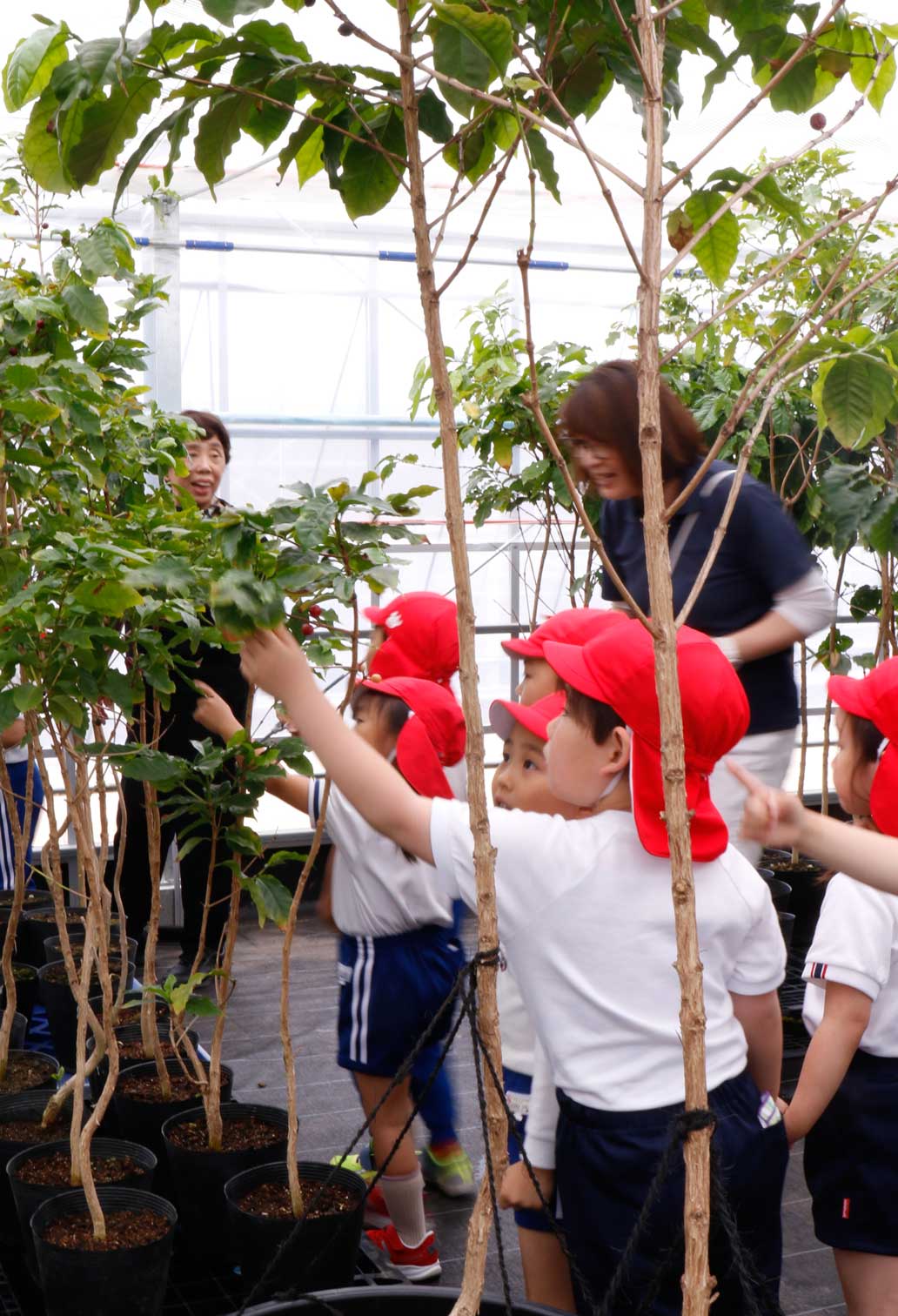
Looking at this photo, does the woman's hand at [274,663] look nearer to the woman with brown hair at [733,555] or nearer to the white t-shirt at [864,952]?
the white t-shirt at [864,952]

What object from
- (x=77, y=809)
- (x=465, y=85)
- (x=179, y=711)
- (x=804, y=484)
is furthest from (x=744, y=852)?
(x=804, y=484)

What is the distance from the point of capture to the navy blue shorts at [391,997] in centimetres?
229

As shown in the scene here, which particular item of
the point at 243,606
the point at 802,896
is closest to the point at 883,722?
the point at 243,606

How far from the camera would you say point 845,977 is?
5.66 feet

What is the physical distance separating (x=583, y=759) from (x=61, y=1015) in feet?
6.36

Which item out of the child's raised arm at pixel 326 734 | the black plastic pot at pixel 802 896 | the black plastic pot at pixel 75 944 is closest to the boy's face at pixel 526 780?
the child's raised arm at pixel 326 734

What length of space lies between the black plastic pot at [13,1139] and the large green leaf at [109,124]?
172 centimetres

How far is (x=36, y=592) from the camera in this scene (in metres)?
1.66

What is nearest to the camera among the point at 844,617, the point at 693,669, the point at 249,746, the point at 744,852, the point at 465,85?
the point at 465,85

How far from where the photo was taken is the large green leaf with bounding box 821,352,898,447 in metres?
1.09

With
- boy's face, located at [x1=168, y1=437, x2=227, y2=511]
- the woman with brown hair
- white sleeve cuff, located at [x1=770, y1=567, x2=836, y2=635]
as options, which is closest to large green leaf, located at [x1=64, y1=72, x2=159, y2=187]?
the woman with brown hair

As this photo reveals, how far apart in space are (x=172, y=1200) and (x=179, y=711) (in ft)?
5.03

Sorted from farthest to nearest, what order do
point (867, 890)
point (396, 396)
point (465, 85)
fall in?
point (396, 396)
point (867, 890)
point (465, 85)

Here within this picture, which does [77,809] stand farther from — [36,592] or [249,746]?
[36,592]
